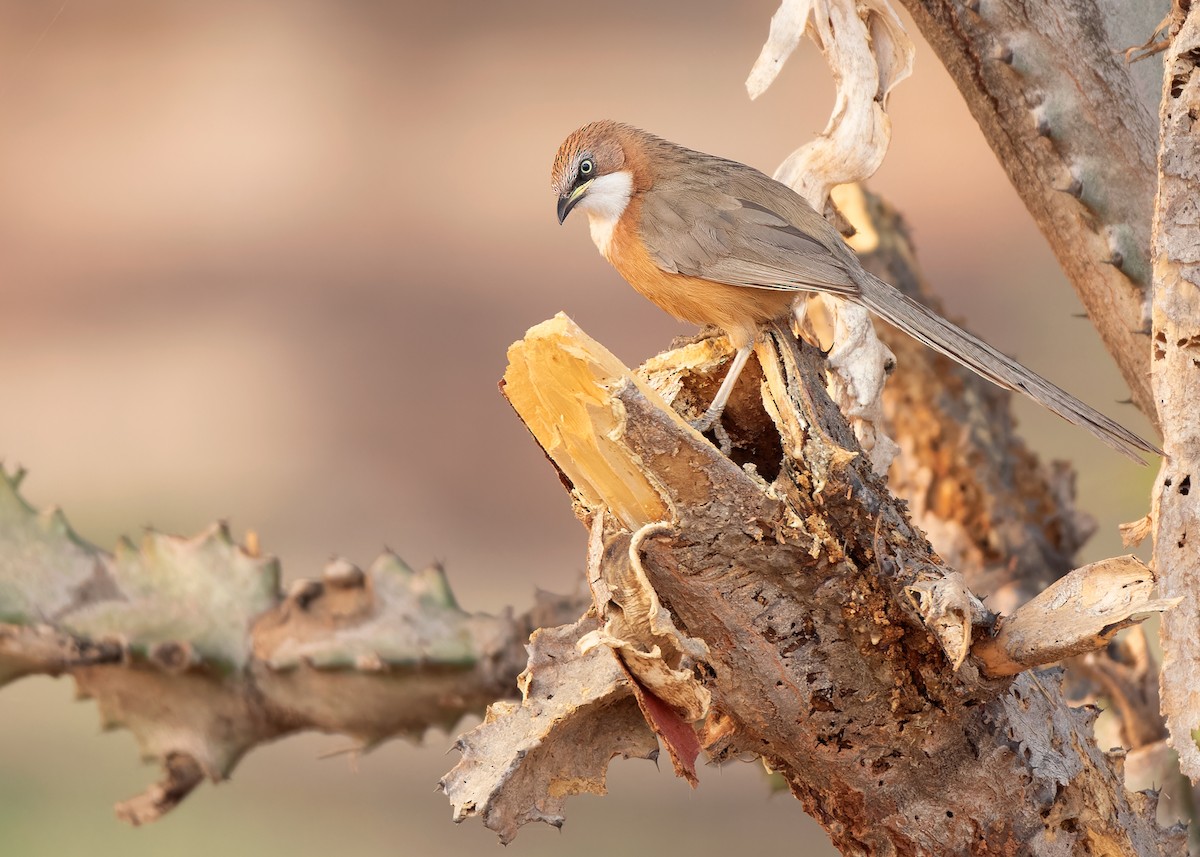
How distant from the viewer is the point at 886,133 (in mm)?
1074

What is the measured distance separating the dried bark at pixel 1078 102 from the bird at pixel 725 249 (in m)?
0.15

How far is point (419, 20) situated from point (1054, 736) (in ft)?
11.9

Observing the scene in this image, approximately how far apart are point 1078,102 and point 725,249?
300mm

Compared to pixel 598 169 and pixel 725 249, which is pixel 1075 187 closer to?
pixel 725 249

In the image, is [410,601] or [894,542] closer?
[894,542]

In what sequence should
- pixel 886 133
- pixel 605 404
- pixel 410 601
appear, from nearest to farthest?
pixel 605 404 → pixel 886 133 → pixel 410 601

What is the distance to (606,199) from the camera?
112cm

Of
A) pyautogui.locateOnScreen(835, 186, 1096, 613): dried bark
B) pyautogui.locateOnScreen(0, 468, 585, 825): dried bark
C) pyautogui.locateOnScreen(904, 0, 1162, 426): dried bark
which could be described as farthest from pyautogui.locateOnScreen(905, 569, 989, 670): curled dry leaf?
pyautogui.locateOnScreen(835, 186, 1096, 613): dried bark

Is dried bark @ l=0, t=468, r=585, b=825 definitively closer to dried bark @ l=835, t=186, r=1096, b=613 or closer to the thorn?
dried bark @ l=835, t=186, r=1096, b=613

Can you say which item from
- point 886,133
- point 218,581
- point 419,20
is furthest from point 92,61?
point 886,133

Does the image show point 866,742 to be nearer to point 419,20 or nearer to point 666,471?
point 666,471

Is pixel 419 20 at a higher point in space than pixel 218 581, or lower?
higher

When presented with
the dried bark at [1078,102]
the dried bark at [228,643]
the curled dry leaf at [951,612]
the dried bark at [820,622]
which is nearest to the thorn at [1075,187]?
the dried bark at [1078,102]

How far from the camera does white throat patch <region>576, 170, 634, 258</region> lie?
1.11m
